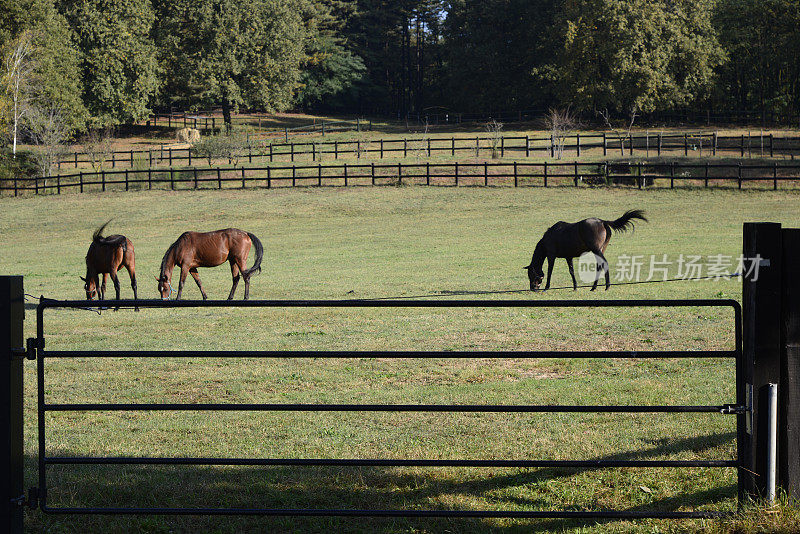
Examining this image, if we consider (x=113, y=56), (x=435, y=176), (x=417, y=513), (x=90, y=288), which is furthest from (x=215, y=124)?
(x=417, y=513)

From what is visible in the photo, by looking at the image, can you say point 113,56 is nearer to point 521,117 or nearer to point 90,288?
point 521,117

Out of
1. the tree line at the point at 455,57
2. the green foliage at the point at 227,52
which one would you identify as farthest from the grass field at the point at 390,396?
the green foliage at the point at 227,52

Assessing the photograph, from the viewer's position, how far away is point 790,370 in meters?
4.09

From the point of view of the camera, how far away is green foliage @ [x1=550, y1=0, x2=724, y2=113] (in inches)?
2616

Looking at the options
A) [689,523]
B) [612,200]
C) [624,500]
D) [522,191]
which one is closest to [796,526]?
[689,523]

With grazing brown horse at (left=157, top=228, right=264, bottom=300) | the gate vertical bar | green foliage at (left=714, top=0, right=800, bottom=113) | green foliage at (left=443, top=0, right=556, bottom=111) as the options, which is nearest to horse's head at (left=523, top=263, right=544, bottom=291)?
grazing brown horse at (left=157, top=228, right=264, bottom=300)

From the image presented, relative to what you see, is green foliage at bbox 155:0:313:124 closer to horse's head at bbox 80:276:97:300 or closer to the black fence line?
the black fence line

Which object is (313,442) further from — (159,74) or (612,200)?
(159,74)

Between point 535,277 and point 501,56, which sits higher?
point 501,56

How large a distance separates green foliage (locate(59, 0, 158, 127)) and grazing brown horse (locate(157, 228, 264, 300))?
51.7 metres

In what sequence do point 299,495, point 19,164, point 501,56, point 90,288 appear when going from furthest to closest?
point 501,56, point 19,164, point 90,288, point 299,495

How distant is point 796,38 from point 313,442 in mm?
70316

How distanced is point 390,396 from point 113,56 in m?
65.4

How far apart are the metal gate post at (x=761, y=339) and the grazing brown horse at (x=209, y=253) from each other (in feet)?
44.1
